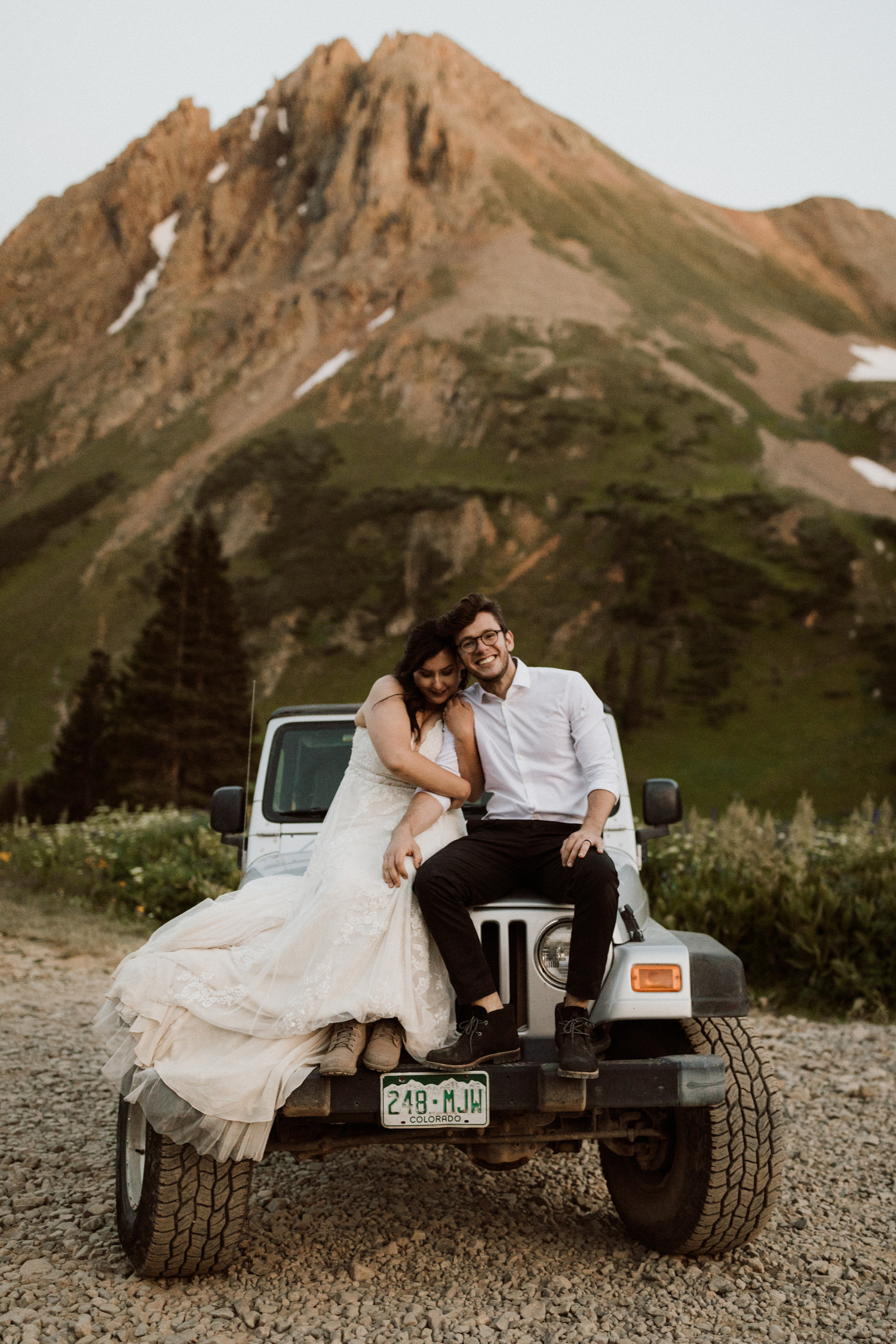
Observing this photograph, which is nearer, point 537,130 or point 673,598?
point 673,598

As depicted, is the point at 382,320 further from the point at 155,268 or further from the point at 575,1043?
the point at 575,1043

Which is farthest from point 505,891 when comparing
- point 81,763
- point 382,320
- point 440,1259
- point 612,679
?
point 382,320

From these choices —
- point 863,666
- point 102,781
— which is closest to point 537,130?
point 863,666

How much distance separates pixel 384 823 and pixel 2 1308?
1.94 meters

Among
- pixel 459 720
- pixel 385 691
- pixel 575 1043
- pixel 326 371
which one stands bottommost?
pixel 575 1043

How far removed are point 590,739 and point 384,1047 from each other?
1.41m

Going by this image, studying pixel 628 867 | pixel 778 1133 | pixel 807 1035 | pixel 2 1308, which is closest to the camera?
pixel 2 1308

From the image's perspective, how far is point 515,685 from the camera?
4387 mm

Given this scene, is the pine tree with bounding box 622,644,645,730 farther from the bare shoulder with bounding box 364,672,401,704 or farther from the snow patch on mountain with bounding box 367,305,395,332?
the bare shoulder with bounding box 364,672,401,704

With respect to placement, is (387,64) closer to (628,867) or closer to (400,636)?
(400,636)

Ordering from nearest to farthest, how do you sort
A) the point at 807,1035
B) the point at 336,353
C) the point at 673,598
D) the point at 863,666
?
the point at 807,1035
the point at 863,666
the point at 673,598
the point at 336,353

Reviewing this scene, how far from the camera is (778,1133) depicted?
A: 3857mm

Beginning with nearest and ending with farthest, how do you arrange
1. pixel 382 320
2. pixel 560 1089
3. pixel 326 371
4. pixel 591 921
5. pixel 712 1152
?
pixel 560 1089
pixel 591 921
pixel 712 1152
pixel 326 371
pixel 382 320

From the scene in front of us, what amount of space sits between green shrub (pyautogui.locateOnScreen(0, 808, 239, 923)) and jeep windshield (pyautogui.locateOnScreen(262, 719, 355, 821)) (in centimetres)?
459
